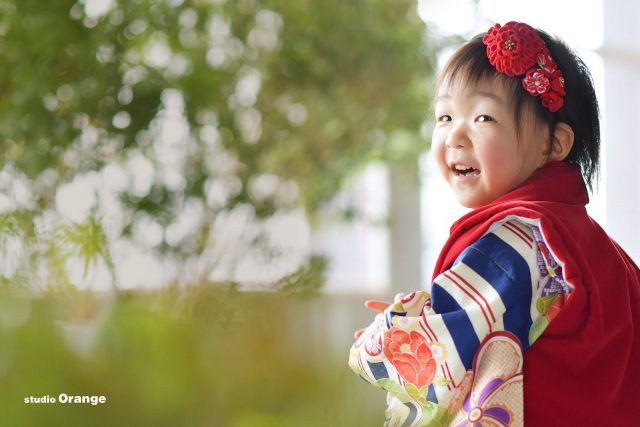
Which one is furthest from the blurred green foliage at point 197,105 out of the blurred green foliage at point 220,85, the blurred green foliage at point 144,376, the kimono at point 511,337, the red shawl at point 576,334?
the red shawl at point 576,334

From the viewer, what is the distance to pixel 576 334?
0.80 metres

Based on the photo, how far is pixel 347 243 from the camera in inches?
87.7

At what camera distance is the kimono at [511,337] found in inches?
29.9

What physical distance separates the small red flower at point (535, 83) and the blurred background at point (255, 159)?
44cm

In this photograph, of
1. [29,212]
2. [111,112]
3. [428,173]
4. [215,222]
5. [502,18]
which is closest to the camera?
[29,212]

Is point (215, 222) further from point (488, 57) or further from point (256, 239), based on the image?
point (488, 57)

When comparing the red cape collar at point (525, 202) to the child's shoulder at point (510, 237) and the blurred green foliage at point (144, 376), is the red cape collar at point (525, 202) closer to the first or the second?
the child's shoulder at point (510, 237)

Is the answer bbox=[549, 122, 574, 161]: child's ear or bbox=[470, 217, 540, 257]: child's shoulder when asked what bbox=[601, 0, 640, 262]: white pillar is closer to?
bbox=[549, 122, 574, 161]: child's ear

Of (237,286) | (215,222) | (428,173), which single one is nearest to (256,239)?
(215,222)

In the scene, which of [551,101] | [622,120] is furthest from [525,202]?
[622,120]

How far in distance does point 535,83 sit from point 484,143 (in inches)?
4.0

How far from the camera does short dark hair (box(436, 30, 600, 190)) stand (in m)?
0.89

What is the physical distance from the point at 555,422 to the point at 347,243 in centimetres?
146

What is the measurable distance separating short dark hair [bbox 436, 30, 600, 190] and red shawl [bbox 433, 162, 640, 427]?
111 mm
